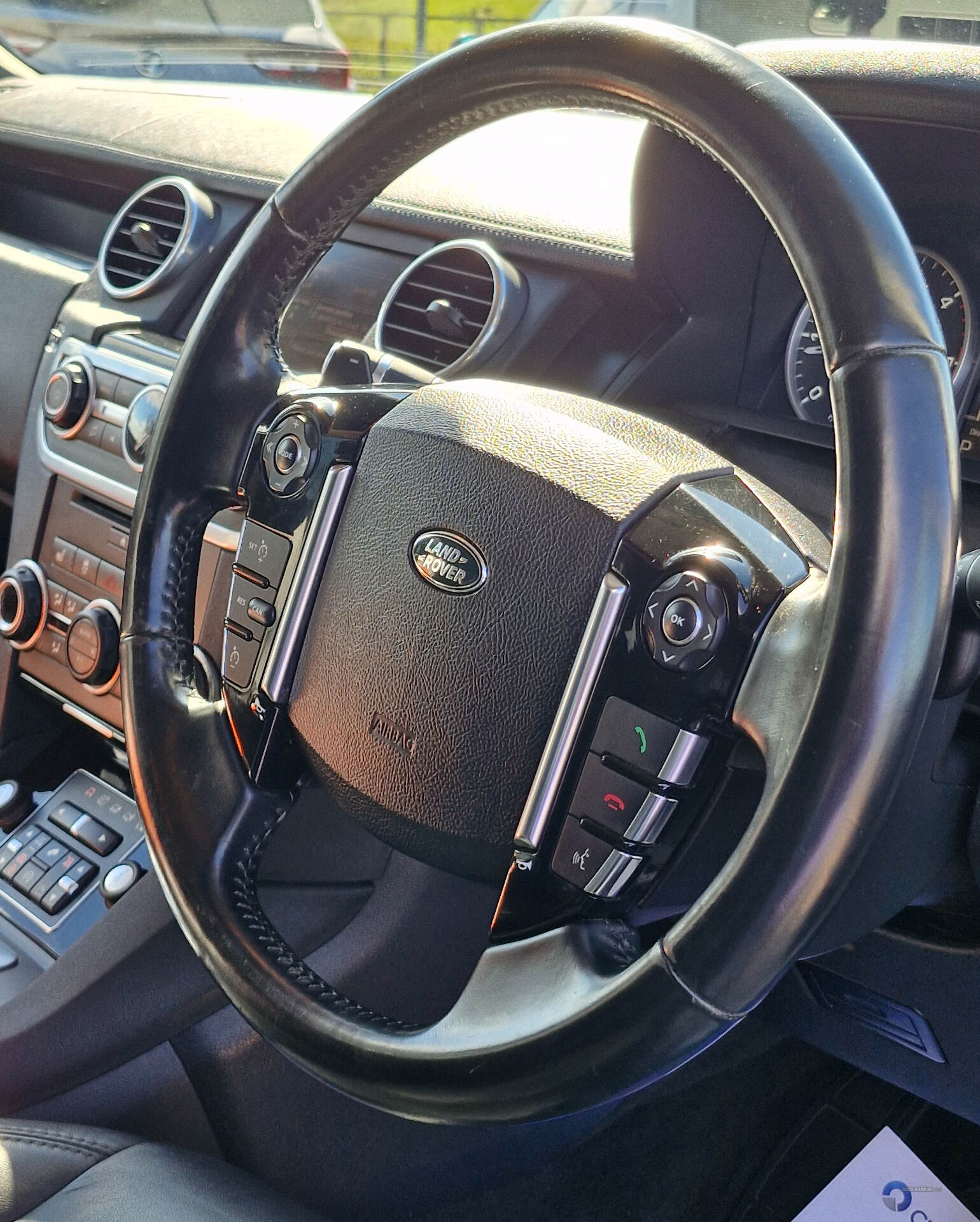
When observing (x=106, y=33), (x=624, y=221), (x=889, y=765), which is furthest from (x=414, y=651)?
(x=106, y=33)

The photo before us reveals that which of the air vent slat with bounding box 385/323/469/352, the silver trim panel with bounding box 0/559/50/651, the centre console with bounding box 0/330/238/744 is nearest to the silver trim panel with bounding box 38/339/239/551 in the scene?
the centre console with bounding box 0/330/238/744

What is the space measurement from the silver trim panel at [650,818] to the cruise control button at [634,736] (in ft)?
0.05

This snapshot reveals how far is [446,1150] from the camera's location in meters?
1.19

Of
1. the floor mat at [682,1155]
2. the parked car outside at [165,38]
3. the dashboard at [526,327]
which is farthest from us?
the parked car outside at [165,38]

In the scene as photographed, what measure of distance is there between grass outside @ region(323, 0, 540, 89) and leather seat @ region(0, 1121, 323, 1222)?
1.34m

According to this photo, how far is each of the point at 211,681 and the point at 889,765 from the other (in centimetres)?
57

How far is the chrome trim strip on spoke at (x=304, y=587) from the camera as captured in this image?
0.83m

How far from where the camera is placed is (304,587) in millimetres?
831

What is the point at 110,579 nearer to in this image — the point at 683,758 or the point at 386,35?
the point at 683,758

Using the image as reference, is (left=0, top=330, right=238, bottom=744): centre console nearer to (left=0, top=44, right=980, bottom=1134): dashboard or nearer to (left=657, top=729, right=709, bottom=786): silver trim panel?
(left=0, top=44, right=980, bottom=1134): dashboard

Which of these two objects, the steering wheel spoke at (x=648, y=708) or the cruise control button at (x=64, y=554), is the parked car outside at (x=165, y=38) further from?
the steering wheel spoke at (x=648, y=708)

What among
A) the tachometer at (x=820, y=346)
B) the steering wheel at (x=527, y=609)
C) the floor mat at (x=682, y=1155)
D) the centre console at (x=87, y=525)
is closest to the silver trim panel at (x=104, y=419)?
the centre console at (x=87, y=525)

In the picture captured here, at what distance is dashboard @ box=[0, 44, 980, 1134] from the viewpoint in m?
0.97

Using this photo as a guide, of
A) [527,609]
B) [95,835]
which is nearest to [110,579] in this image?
[95,835]
